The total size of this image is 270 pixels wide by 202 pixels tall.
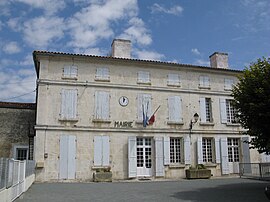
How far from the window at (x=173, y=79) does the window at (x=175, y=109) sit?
0.85 meters

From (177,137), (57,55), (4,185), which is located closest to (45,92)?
(57,55)

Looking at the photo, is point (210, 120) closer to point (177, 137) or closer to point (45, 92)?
point (177, 137)

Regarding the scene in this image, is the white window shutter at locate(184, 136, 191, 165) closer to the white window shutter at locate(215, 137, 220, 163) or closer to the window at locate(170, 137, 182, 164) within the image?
the window at locate(170, 137, 182, 164)

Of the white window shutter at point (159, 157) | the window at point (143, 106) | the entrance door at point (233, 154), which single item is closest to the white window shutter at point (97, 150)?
the window at point (143, 106)

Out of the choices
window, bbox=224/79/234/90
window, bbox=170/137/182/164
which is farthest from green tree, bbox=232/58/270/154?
window, bbox=224/79/234/90

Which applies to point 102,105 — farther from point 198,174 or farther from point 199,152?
point 198,174

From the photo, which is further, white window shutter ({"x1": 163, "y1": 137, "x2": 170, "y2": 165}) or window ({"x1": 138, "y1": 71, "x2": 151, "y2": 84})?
window ({"x1": 138, "y1": 71, "x2": 151, "y2": 84})

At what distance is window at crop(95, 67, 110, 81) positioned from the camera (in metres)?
16.0

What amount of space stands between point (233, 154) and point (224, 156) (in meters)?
0.95

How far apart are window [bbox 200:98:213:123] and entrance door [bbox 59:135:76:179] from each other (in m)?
7.64

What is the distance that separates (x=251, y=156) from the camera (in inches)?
711

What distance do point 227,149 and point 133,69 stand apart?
23.9 ft

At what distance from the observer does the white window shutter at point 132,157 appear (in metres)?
15.2

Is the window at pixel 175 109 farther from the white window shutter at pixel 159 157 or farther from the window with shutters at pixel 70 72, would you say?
the window with shutters at pixel 70 72
